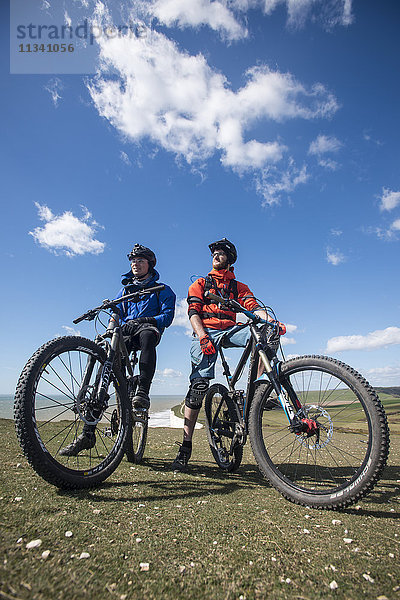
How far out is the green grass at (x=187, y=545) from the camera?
57.9 inches

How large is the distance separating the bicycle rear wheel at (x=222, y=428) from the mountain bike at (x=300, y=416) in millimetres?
16

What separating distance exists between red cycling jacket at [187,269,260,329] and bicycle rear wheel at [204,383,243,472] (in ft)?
3.80

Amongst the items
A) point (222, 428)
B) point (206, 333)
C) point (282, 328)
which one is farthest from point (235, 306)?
point (222, 428)

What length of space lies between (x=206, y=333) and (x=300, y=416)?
192cm

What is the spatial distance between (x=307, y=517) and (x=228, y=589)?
1.40 meters

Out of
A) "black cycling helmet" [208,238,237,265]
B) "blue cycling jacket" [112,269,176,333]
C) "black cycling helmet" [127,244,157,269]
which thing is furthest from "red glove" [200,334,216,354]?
"black cycling helmet" [127,244,157,269]

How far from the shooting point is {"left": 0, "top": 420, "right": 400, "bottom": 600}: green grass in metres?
1.47

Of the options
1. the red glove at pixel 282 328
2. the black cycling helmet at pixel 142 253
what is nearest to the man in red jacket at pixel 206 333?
the red glove at pixel 282 328

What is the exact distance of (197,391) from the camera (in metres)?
4.71

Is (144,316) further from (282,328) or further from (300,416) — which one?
(300,416)

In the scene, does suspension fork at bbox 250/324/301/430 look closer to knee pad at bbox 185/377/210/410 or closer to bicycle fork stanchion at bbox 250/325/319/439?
bicycle fork stanchion at bbox 250/325/319/439

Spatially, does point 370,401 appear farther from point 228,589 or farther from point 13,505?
point 13,505

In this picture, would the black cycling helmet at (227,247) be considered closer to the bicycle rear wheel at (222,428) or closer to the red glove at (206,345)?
the red glove at (206,345)

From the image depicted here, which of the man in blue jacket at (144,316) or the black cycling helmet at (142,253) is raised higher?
the black cycling helmet at (142,253)
